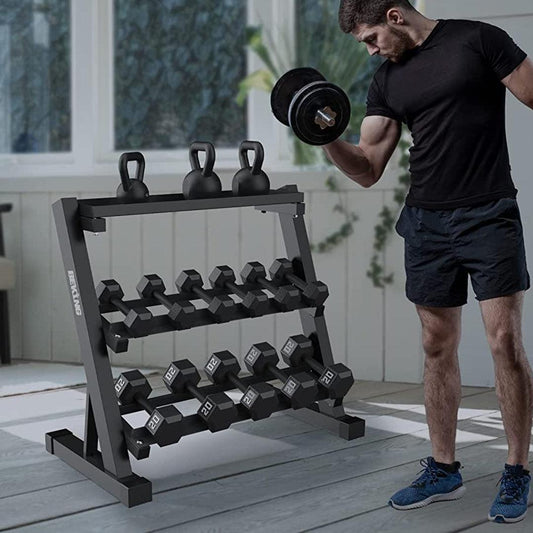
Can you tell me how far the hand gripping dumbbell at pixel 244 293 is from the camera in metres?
2.60

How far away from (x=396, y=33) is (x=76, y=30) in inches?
100

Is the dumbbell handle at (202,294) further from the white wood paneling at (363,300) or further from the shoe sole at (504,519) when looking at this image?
the white wood paneling at (363,300)

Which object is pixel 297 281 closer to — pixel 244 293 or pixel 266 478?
pixel 244 293

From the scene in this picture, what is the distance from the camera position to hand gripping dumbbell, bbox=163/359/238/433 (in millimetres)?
2443

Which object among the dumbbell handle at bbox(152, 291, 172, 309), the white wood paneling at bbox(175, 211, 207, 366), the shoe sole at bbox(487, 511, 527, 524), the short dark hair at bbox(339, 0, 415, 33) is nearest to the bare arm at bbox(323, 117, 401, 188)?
the short dark hair at bbox(339, 0, 415, 33)

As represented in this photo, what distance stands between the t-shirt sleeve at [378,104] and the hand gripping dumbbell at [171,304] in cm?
72

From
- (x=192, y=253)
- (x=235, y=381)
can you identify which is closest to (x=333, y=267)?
(x=192, y=253)

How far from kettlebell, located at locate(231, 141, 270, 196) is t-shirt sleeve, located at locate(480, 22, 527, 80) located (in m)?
0.81

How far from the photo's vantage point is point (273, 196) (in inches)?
106

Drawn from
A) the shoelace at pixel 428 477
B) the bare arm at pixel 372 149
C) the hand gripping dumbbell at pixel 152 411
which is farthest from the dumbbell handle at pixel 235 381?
the bare arm at pixel 372 149

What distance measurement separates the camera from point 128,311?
2443 mm

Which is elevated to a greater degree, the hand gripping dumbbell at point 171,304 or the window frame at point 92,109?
the window frame at point 92,109

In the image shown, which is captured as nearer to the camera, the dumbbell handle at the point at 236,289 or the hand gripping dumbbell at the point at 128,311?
the hand gripping dumbbell at the point at 128,311

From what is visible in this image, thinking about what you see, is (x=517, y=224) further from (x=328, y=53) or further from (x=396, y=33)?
(x=328, y=53)
